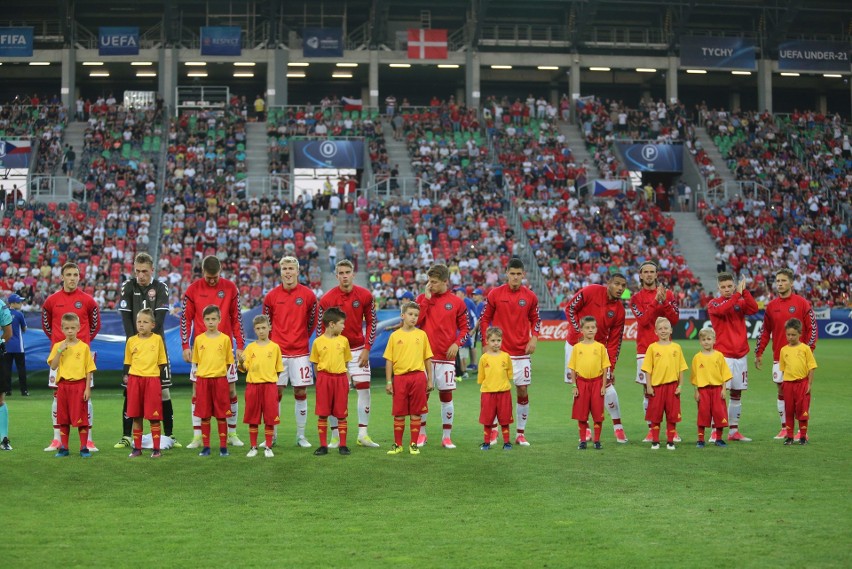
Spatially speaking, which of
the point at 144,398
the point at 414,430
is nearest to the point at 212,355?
the point at 144,398

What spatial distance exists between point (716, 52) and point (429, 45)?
15091mm

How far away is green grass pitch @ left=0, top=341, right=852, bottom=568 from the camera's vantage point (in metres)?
6.82

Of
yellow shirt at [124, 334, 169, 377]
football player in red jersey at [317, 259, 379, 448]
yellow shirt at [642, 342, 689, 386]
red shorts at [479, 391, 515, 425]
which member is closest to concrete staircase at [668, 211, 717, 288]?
yellow shirt at [642, 342, 689, 386]

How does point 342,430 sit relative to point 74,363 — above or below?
below

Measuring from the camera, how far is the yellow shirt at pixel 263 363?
11.0m

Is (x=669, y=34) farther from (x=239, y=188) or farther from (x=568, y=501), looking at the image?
(x=568, y=501)

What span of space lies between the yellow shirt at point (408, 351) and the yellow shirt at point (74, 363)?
3303 millimetres

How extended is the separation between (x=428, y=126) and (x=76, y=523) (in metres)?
41.1

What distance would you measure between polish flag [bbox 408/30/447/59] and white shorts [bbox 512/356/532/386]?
38823 mm

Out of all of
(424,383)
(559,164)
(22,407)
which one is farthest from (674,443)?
(559,164)

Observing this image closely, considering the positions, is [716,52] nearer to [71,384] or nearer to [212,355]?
[212,355]

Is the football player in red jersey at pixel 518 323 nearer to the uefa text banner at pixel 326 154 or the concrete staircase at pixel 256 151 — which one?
the concrete staircase at pixel 256 151

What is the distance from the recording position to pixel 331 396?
11062 mm

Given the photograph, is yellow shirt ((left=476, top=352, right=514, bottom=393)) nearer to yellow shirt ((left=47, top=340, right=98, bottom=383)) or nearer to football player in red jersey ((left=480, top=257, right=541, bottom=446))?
football player in red jersey ((left=480, top=257, right=541, bottom=446))
